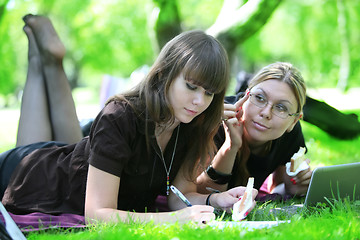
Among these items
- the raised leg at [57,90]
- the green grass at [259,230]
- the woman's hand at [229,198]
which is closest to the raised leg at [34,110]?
the raised leg at [57,90]

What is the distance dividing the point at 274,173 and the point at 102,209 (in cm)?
197

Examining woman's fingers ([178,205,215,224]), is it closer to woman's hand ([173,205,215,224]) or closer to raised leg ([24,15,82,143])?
woman's hand ([173,205,215,224])

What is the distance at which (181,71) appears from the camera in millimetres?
2547

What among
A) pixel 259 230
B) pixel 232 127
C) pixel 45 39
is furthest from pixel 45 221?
pixel 45 39

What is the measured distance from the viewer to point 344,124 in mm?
4875

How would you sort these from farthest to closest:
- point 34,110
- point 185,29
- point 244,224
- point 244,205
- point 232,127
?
1. point 185,29
2. point 34,110
3. point 232,127
4. point 244,205
5. point 244,224

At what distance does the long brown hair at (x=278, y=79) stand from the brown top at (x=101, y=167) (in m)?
0.61

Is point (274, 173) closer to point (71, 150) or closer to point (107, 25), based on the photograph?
point (71, 150)

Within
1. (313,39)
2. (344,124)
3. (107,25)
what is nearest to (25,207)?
(344,124)

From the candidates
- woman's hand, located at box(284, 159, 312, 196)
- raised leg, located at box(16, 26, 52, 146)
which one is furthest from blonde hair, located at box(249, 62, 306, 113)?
raised leg, located at box(16, 26, 52, 146)

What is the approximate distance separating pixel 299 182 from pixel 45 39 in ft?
8.33

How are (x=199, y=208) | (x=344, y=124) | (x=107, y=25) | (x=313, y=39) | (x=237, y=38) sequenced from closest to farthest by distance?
(x=199, y=208)
(x=344, y=124)
(x=237, y=38)
(x=107, y=25)
(x=313, y=39)

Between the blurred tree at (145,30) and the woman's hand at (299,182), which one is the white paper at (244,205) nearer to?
the woman's hand at (299,182)

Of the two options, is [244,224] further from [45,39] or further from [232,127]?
[45,39]
